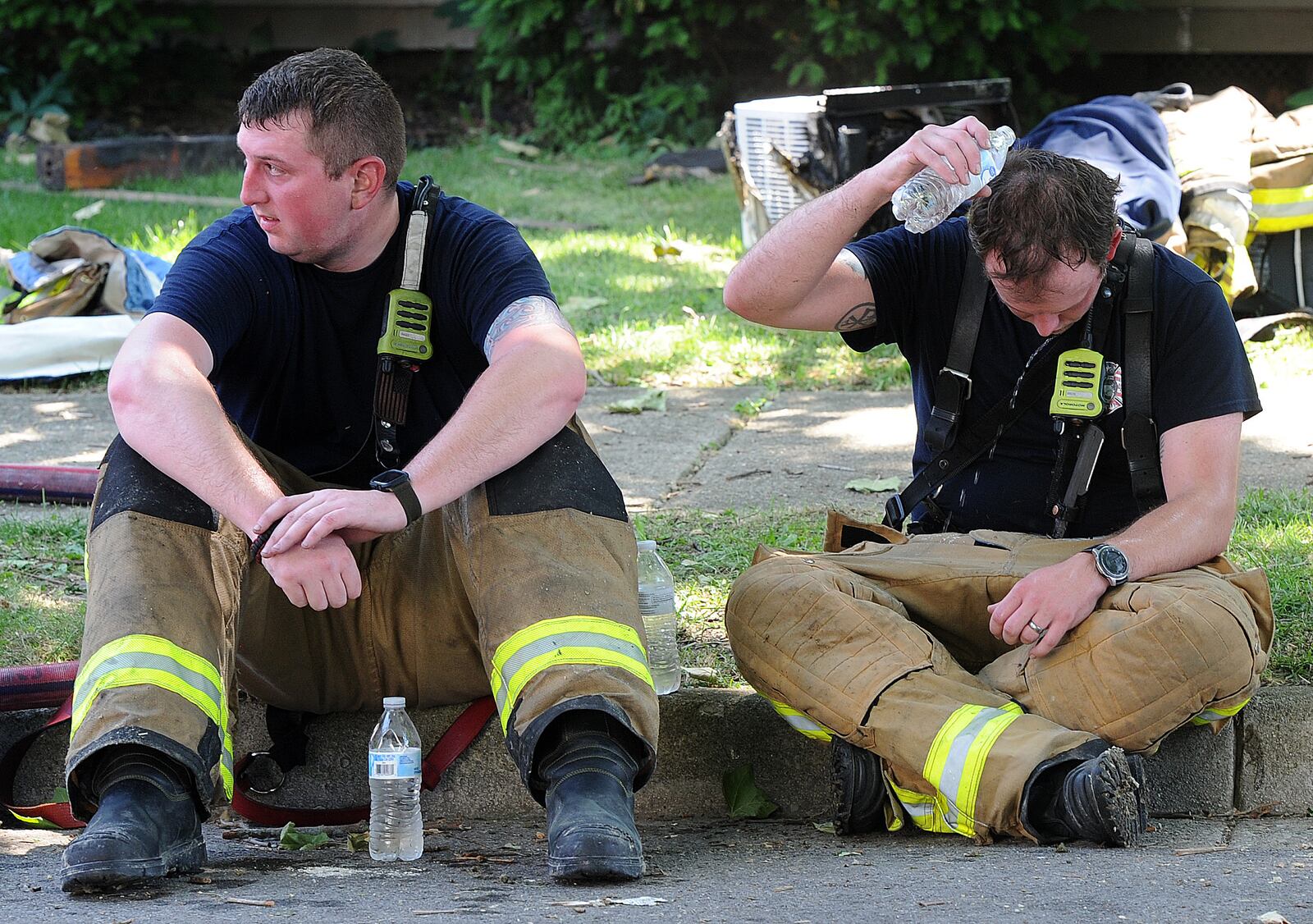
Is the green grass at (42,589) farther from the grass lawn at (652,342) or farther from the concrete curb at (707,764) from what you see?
the concrete curb at (707,764)

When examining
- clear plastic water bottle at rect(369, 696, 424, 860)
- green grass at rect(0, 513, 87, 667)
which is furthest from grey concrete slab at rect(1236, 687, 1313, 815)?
green grass at rect(0, 513, 87, 667)

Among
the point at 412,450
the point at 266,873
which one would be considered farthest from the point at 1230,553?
the point at 266,873

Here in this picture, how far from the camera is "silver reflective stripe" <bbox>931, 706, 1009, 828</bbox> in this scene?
2801 millimetres

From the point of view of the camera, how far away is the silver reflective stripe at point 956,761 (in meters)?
2.80

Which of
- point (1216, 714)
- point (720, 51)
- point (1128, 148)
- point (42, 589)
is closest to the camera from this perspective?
point (1216, 714)

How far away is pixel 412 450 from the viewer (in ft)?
10.9

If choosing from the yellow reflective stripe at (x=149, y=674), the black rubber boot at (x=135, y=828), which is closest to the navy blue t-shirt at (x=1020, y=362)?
the yellow reflective stripe at (x=149, y=674)

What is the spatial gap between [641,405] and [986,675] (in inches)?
117

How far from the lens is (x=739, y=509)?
465 cm

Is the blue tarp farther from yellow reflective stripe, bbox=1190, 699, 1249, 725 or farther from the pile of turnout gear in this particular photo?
the pile of turnout gear

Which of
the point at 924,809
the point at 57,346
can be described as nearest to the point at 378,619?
the point at 924,809

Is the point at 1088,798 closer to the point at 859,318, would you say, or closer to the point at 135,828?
the point at 859,318

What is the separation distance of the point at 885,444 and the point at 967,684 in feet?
8.01

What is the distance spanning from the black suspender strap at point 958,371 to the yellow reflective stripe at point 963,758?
2.51 feet
